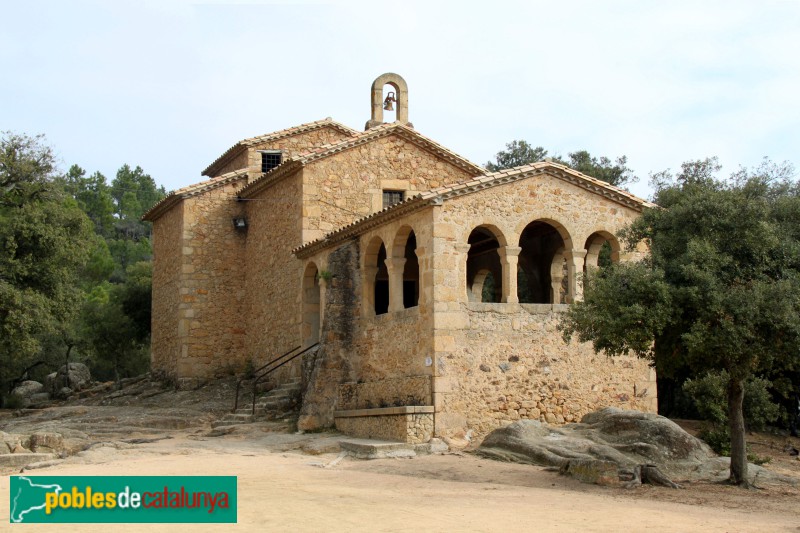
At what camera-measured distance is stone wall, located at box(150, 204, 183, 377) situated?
2895 cm

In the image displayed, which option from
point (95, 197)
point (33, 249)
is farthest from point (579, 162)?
point (95, 197)

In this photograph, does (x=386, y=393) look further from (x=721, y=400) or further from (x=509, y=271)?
(x=721, y=400)

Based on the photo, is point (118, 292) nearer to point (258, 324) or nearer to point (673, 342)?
point (258, 324)

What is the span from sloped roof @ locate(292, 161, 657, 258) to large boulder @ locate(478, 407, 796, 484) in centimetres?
461

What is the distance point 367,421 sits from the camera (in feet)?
63.1

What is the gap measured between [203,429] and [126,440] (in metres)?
2.24

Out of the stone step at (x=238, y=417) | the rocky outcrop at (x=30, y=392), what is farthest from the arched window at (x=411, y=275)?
the rocky outcrop at (x=30, y=392)

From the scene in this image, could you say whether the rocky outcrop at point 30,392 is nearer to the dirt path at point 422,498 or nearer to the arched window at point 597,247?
the dirt path at point 422,498

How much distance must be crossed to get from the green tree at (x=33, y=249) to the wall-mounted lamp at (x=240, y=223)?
449cm

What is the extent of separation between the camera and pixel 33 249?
83.4 feet

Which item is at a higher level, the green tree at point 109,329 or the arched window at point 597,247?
A: the arched window at point 597,247

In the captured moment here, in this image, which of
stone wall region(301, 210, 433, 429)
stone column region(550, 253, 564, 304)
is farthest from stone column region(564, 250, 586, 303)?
stone wall region(301, 210, 433, 429)

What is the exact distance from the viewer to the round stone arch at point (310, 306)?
23.7 metres

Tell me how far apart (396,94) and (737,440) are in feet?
51.7
